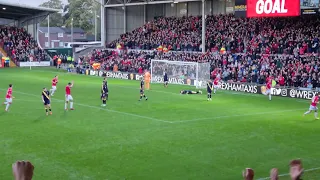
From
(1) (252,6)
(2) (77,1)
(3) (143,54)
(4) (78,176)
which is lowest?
(4) (78,176)

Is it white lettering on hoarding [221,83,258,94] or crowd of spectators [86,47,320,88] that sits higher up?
crowd of spectators [86,47,320,88]

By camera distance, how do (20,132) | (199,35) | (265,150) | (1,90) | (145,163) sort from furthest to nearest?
(199,35) < (1,90) < (20,132) < (265,150) < (145,163)

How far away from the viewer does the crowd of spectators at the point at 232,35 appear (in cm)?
4469

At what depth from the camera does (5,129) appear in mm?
21594

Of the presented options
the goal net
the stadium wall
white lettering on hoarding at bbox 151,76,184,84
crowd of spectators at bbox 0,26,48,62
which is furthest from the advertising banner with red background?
crowd of spectators at bbox 0,26,48,62

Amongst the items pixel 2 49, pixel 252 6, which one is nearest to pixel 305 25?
pixel 252 6

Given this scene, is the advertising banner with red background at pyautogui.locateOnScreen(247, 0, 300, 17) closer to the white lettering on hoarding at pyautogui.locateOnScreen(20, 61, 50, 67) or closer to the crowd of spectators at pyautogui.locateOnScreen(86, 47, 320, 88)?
the crowd of spectators at pyautogui.locateOnScreen(86, 47, 320, 88)

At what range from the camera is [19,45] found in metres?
71.3

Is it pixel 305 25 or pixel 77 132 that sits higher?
pixel 305 25

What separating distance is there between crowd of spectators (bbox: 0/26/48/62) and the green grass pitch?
38287 millimetres

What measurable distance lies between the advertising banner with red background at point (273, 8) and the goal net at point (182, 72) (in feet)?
21.9

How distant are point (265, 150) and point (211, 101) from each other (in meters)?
15.6

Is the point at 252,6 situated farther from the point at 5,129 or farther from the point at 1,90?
the point at 5,129

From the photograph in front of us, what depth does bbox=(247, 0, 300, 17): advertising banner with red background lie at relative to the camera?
4122 centimetres
